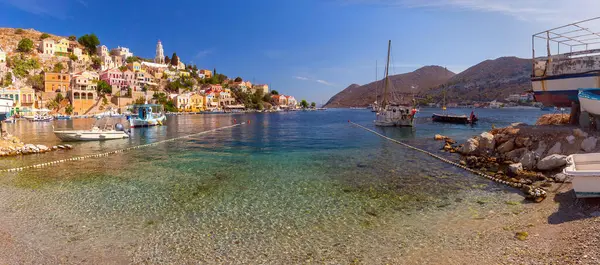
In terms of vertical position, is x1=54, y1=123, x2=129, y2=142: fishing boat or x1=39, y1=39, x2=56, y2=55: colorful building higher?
x1=39, y1=39, x2=56, y2=55: colorful building

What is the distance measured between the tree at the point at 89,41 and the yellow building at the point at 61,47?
908cm

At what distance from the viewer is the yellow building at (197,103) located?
4680 inches

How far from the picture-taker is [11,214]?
872 centimetres

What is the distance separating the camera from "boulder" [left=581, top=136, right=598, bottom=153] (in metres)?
12.5

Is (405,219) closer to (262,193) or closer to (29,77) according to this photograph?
(262,193)

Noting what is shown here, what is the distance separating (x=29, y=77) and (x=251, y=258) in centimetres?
11013

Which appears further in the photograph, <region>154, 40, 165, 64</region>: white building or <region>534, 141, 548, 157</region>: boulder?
<region>154, 40, 165, 64</region>: white building

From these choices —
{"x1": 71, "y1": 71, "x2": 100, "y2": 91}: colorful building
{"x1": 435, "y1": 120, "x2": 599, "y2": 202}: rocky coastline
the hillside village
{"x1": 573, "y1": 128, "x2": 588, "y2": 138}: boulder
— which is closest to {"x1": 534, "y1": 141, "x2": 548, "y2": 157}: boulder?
{"x1": 435, "y1": 120, "x2": 599, "y2": 202}: rocky coastline

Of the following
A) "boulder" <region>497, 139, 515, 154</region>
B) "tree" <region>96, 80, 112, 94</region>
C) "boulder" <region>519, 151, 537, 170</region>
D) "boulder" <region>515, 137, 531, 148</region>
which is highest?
"tree" <region>96, 80, 112, 94</region>

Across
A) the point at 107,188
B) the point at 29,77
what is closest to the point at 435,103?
the point at 29,77

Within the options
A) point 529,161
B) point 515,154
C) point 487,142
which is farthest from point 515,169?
point 487,142

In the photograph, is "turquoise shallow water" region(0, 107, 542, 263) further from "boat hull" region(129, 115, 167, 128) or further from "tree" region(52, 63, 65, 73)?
"tree" region(52, 63, 65, 73)

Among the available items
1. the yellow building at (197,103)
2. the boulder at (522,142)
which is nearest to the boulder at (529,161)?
the boulder at (522,142)

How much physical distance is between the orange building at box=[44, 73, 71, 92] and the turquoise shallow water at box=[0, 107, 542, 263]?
88.3 metres
